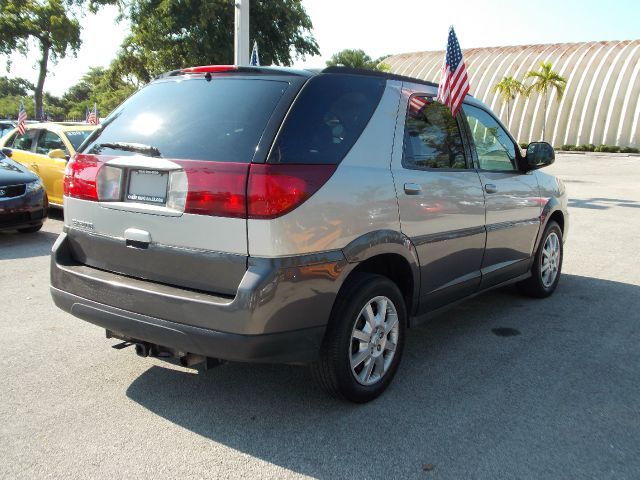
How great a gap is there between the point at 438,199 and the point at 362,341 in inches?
43.3

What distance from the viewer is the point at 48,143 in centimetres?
1020

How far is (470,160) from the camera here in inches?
173

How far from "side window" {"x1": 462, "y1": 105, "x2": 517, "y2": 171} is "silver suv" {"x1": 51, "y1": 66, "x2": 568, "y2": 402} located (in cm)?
69

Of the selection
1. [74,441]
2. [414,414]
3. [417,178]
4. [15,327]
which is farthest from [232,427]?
[15,327]

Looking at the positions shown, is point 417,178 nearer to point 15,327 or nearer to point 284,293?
point 284,293

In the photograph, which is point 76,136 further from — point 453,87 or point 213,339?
point 213,339

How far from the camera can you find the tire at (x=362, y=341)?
3197mm

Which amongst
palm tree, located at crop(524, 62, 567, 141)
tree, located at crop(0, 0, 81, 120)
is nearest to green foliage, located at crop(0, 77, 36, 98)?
tree, located at crop(0, 0, 81, 120)

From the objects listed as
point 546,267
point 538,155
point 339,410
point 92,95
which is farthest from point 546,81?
point 92,95

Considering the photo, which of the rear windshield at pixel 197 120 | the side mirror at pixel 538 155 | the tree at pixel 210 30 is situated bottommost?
the side mirror at pixel 538 155

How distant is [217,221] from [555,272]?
4.10m

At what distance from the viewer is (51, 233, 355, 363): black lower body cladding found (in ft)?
9.29

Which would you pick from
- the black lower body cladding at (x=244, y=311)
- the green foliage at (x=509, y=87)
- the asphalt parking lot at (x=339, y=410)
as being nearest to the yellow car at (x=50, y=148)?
the asphalt parking lot at (x=339, y=410)

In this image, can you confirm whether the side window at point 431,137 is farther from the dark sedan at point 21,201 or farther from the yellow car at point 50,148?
the yellow car at point 50,148
